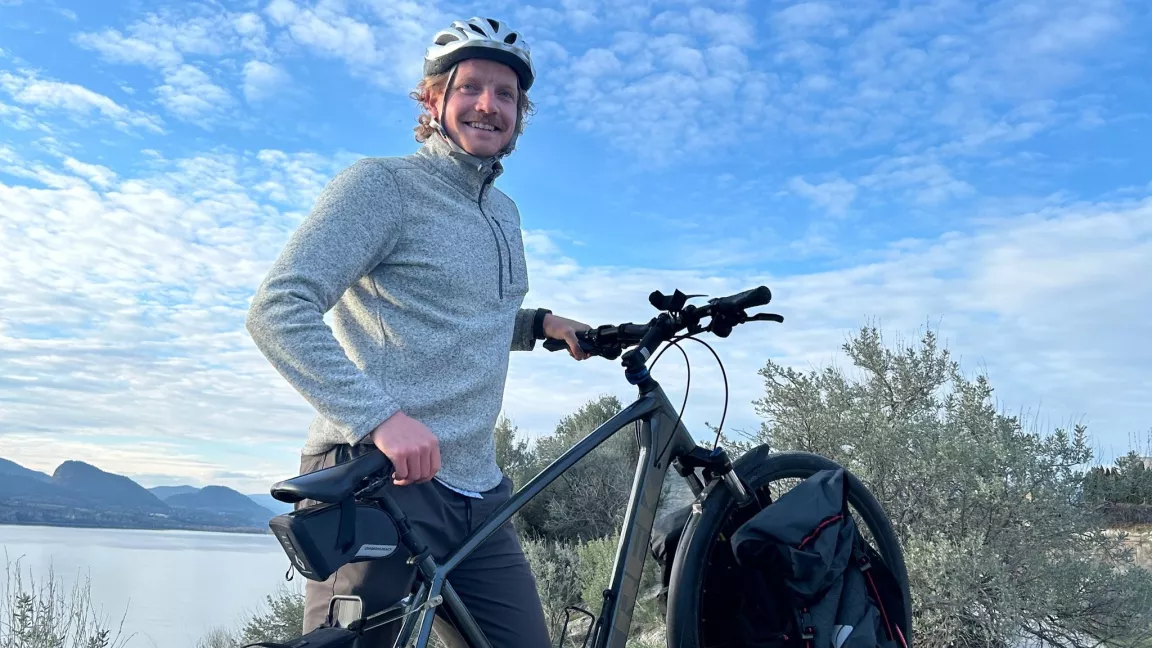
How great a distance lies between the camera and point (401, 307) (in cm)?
190

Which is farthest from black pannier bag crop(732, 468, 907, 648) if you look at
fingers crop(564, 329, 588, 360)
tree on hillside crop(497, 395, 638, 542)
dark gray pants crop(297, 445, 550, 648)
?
tree on hillside crop(497, 395, 638, 542)

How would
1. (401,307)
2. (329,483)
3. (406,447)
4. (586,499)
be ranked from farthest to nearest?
(586,499) → (401,307) → (406,447) → (329,483)

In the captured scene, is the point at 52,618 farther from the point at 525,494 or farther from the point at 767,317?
the point at 767,317

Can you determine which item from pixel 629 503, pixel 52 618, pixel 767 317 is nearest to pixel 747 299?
pixel 767 317

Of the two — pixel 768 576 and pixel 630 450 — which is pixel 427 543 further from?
pixel 630 450

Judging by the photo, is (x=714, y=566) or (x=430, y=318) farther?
(x=714, y=566)

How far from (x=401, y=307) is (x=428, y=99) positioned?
67 centimetres

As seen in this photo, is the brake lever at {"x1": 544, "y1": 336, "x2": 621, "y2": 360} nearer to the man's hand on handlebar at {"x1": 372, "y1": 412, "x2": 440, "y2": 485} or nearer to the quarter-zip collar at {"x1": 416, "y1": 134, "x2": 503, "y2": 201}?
the quarter-zip collar at {"x1": 416, "y1": 134, "x2": 503, "y2": 201}

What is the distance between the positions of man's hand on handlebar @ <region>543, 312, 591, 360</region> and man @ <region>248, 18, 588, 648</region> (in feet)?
0.94

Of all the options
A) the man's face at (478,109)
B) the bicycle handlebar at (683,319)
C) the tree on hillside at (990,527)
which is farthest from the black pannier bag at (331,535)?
the tree on hillside at (990,527)

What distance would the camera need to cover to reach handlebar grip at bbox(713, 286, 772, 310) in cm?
212

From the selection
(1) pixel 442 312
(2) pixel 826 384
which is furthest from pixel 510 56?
(2) pixel 826 384

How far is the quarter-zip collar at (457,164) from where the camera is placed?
212 cm

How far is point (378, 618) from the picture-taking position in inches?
67.4
